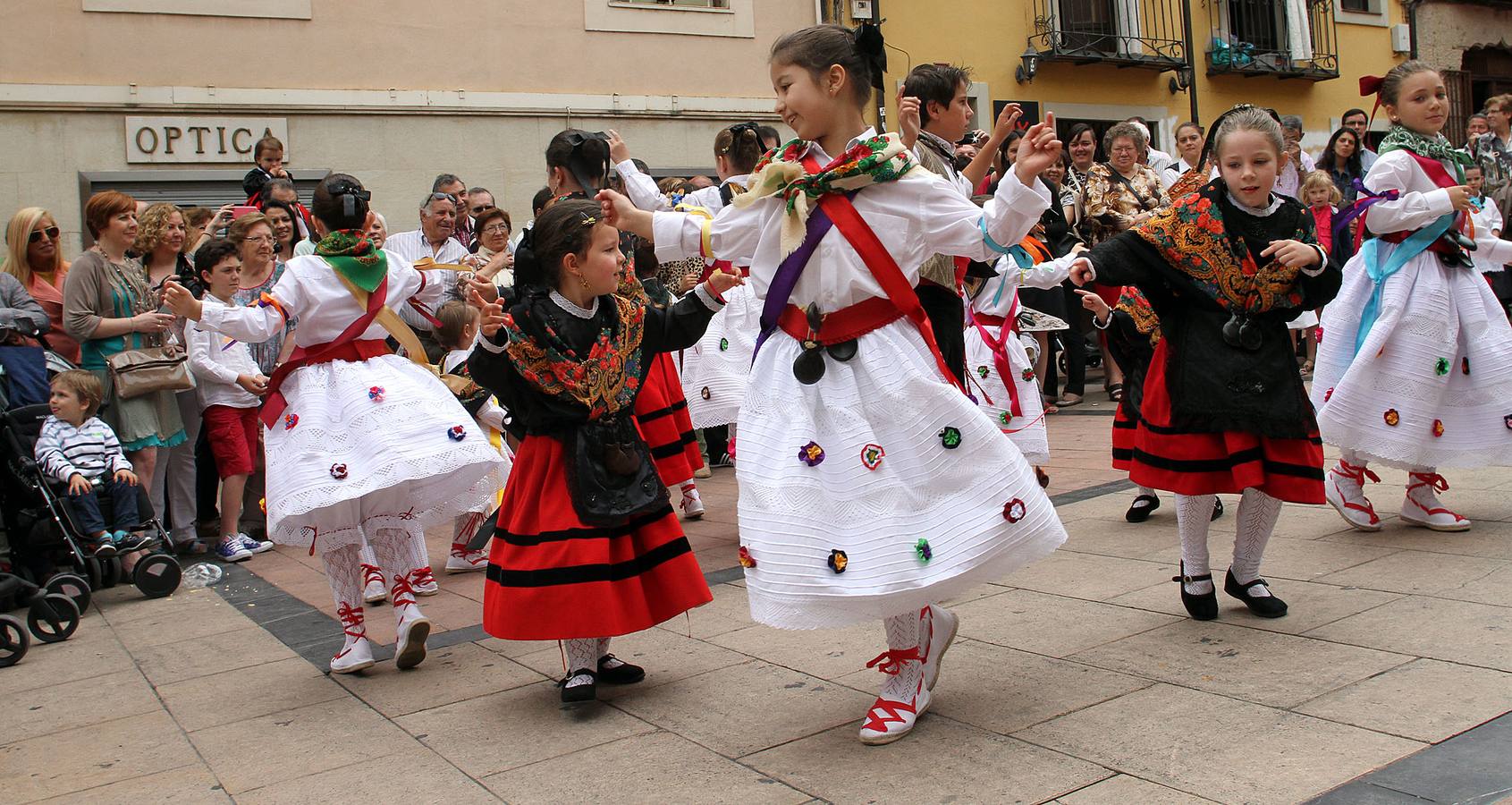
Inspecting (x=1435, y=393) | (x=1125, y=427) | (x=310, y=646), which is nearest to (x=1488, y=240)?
(x=1435, y=393)

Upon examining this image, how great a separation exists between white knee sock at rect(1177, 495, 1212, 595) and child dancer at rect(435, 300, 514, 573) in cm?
341

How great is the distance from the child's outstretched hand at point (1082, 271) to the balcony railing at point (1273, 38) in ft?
61.4

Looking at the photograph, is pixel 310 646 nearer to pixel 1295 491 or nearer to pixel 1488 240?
pixel 1295 491

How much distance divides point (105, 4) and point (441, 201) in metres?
6.08

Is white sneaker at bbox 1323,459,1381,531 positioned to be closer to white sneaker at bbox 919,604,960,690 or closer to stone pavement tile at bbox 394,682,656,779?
white sneaker at bbox 919,604,960,690

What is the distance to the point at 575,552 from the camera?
4340mm

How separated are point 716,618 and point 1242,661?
211 centimetres

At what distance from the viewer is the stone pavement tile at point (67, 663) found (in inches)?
211

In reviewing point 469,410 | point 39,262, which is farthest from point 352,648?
point 39,262

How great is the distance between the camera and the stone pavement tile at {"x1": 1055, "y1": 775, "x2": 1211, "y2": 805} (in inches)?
124

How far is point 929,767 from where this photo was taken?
3.55m

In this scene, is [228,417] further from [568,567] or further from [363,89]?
[363,89]

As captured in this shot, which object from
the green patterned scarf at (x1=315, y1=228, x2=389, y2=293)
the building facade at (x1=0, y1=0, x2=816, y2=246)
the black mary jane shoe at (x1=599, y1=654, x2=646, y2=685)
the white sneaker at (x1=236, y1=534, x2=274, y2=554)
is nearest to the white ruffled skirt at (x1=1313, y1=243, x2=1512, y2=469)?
the black mary jane shoe at (x1=599, y1=654, x2=646, y2=685)

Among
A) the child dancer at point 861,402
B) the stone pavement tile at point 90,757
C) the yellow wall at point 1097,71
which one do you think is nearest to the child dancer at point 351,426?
the stone pavement tile at point 90,757
